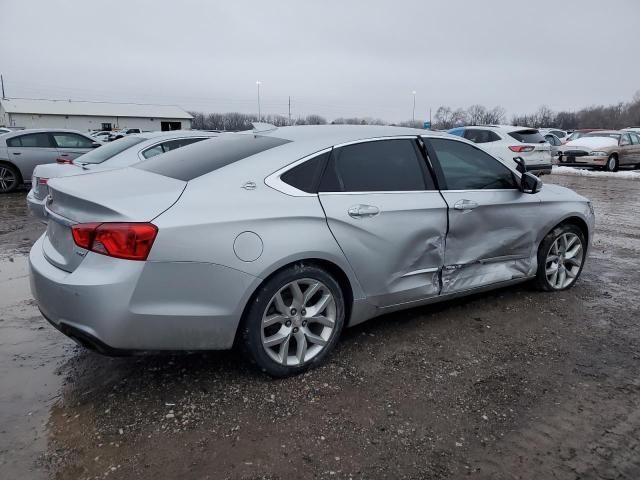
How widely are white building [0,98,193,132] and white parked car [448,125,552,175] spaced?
57.8 meters

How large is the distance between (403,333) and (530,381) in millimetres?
1002

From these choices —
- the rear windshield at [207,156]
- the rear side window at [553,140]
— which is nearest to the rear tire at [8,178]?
the rear windshield at [207,156]

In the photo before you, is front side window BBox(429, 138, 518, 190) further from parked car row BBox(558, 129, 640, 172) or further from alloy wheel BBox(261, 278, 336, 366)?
parked car row BBox(558, 129, 640, 172)

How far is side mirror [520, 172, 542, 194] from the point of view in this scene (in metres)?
4.31

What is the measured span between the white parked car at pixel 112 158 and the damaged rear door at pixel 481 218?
3.54 meters

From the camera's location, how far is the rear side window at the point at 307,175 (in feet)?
10.4

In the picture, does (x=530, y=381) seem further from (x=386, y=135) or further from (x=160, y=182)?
(x=160, y=182)

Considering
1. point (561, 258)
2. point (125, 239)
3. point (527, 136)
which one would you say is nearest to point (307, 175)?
point (125, 239)

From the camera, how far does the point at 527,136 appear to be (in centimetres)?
1460

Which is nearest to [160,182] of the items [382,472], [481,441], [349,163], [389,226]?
[349,163]

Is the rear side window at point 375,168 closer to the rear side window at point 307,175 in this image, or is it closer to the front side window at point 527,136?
the rear side window at point 307,175

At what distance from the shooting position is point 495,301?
463 centimetres

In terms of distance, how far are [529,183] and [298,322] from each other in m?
2.49

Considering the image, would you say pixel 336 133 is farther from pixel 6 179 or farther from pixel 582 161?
pixel 582 161
